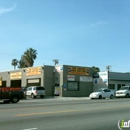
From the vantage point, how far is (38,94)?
3619 centimetres

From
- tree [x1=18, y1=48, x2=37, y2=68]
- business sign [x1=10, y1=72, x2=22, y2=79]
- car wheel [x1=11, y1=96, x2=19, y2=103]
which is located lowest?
car wheel [x1=11, y1=96, x2=19, y2=103]

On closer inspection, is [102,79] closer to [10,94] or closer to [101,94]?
[101,94]

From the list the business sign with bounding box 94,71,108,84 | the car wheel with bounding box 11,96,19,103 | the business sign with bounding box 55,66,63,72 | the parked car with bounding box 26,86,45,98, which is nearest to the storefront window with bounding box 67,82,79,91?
the business sign with bounding box 55,66,63,72

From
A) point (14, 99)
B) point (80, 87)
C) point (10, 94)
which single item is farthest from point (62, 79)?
point (10, 94)

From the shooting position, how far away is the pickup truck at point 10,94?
24875mm

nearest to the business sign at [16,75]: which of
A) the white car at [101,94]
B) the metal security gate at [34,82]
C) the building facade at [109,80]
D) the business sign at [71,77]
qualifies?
the metal security gate at [34,82]

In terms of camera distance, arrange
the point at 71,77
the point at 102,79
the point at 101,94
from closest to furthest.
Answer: the point at 101,94 → the point at 71,77 → the point at 102,79

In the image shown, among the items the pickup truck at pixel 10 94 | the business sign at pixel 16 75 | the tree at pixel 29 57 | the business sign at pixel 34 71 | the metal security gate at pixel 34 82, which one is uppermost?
the tree at pixel 29 57

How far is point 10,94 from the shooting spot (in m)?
25.4

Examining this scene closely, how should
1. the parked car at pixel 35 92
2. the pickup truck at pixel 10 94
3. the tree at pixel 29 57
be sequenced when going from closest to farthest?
the pickup truck at pixel 10 94 → the parked car at pixel 35 92 → the tree at pixel 29 57

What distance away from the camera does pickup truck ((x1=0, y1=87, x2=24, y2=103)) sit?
24.9 meters

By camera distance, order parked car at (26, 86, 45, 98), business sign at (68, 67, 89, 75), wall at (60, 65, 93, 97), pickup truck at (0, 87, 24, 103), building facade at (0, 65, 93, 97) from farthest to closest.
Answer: business sign at (68, 67, 89, 75)
building facade at (0, 65, 93, 97)
wall at (60, 65, 93, 97)
parked car at (26, 86, 45, 98)
pickup truck at (0, 87, 24, 103)

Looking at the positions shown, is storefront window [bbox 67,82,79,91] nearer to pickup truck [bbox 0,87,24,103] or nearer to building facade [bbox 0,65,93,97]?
building facade [bbox 0,65,93,97]

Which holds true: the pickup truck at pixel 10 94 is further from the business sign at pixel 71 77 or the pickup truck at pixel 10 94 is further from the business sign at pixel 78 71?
the business sign at pixel 78 71
